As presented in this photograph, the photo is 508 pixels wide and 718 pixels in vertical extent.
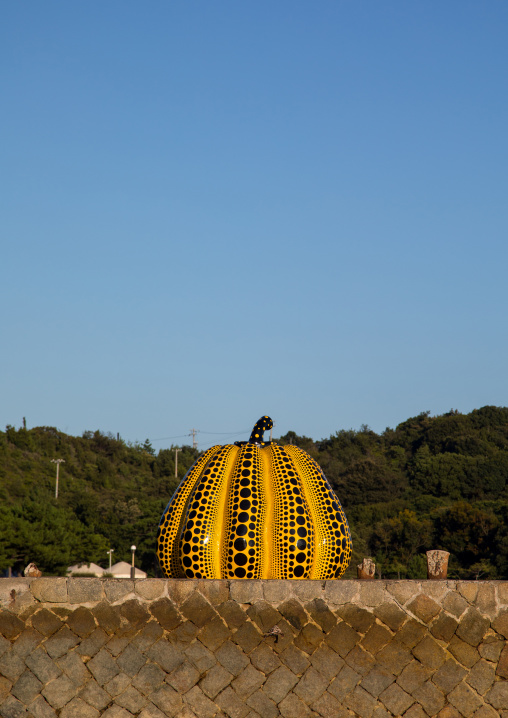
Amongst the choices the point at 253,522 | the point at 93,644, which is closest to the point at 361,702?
the point at 253,522

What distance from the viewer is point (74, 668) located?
8938 mm

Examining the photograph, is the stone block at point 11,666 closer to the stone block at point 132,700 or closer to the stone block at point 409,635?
the stone block at point 132,700

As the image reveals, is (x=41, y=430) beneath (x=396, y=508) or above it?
above

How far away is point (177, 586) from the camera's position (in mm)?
9078

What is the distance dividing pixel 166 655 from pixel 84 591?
1067mm

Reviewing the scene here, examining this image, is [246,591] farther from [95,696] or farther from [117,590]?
[95,696]

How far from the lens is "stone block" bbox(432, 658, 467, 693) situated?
8.80 meters

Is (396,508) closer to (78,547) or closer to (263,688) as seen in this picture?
(78,547)

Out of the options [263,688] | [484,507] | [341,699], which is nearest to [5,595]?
[263,688]

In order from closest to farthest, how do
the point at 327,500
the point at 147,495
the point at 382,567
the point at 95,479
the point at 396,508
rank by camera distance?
the point at 327,500 < the point at 382,567 < the point at 396,508 < the point at 147,495 < the point at 95,479

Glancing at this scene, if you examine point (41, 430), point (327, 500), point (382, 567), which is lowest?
point (382, 567)

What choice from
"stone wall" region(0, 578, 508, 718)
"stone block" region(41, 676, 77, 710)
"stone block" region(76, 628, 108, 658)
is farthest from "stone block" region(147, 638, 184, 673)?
"stone block" region(41, 676, 77, 710)

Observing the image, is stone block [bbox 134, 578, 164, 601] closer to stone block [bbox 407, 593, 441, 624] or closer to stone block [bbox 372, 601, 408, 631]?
stone block [bbox 372, 601, 408, 631]

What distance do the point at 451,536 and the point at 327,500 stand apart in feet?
92.5
